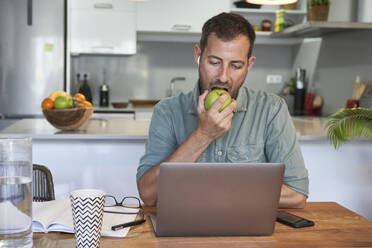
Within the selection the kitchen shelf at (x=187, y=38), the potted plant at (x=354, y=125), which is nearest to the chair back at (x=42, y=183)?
the potted plant at (x=354, y=125)

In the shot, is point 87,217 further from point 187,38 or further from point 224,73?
point 187,38

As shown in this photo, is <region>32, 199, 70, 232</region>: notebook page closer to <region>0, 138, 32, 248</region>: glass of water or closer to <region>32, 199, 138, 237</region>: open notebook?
<region>32, 199, 138, 237</region>: open notebook

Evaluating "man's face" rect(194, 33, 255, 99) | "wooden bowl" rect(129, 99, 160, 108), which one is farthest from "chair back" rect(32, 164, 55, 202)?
"wooden bowl" rect(129, 99, 160, 108)

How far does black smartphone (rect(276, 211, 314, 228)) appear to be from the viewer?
123 cm

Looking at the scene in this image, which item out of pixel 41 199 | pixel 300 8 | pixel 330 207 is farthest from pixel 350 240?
pixel 300 8

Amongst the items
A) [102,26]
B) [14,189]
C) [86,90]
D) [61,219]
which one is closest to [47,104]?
[61,219]

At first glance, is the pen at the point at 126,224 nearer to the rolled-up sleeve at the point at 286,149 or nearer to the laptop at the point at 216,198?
the laptop at the point at 216,198

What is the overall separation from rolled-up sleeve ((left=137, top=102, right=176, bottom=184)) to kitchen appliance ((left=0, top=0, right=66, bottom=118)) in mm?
2739

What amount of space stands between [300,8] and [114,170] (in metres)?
2.91

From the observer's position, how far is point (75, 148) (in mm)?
2568

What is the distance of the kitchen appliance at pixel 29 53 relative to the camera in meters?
4.11

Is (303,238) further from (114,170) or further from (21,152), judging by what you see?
(114,170)

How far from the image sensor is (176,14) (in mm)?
4480

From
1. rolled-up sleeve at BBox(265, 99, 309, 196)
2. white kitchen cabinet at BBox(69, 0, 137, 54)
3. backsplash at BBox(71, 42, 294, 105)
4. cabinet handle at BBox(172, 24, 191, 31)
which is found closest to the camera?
rolled-up sleeve at BBox(265, 99, 309, 196)
